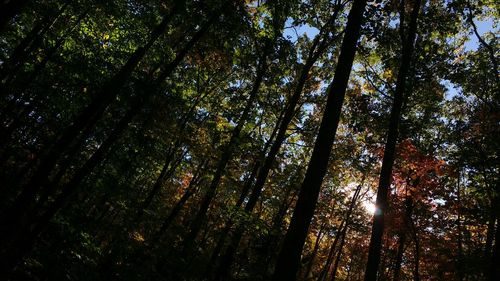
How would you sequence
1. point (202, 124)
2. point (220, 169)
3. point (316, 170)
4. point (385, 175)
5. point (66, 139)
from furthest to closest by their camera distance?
point (202, 124), point (220, 169), point (385, 175), point (66, 139), point (316, 170)

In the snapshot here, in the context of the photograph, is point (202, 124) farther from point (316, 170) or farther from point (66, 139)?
point (316, 170)

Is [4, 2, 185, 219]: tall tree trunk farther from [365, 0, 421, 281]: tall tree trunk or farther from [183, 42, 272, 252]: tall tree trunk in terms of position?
[365, 0, 421, 281]: tall tree trunk

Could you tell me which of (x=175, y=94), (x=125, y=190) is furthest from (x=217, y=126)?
(x=125, y=190)

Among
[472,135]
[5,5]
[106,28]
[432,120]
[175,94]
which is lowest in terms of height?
[5,5]

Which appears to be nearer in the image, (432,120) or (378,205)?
(378,205)

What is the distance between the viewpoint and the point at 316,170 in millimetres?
6078

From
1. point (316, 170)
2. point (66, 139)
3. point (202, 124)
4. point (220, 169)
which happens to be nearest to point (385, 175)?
point (316, 170)

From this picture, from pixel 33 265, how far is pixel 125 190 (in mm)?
3697

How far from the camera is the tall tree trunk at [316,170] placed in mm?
5562

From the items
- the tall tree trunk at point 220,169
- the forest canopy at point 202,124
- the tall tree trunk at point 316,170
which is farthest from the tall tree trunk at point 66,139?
the tall tree trunk at point 316,170

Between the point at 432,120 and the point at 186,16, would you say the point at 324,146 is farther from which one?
the point at 432,120

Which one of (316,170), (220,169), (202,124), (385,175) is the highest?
(202,124)

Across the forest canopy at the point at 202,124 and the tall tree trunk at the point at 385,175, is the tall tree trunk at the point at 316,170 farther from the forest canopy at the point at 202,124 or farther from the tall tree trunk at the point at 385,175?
the tall tree trunk at the point at 385,175

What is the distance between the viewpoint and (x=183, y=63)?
24.5 metres
